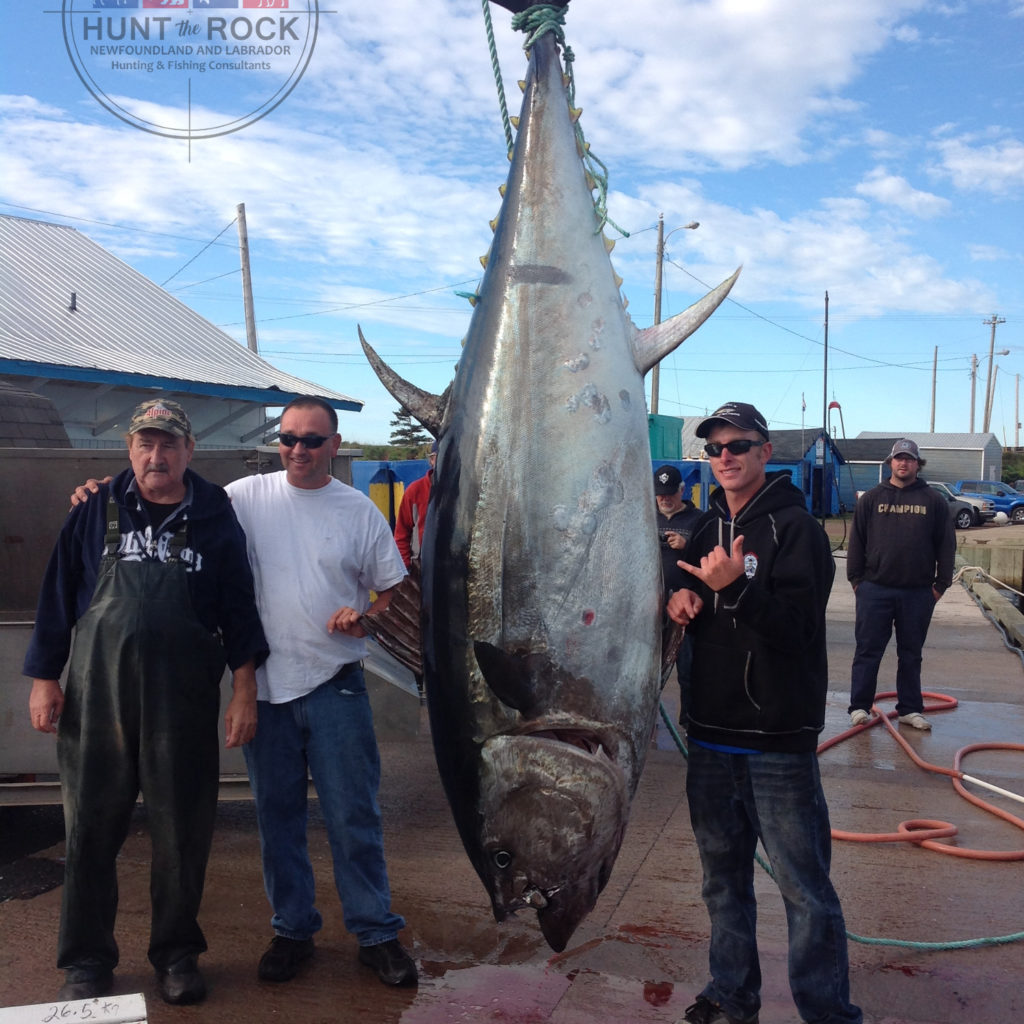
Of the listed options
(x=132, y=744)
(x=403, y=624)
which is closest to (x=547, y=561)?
(x=403, y=624)

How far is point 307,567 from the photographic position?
2799 millimetres

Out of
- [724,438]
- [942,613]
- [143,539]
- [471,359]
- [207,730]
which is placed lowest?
[942,613]

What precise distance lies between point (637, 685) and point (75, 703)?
166 centimetres

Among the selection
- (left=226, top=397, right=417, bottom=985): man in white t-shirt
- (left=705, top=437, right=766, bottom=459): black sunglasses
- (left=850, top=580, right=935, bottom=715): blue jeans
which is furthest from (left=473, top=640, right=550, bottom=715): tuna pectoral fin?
(left=850, top=580, right=935, bottom=715): blue jeans

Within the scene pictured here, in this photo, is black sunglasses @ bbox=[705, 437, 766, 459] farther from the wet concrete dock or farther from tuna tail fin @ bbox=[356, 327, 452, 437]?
the wet concrete dock

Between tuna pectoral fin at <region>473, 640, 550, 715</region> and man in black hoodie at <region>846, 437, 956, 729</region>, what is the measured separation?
156 inches

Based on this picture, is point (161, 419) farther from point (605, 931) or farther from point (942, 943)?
point (942, 943)

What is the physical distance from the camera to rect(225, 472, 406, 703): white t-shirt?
2750mm

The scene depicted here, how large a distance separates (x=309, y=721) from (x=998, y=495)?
3092cm

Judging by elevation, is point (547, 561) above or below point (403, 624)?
above

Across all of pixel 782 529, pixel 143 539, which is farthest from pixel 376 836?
pixel 782 529

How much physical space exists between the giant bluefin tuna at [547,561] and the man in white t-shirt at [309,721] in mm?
724

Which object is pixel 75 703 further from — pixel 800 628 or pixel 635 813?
pixel 635 813

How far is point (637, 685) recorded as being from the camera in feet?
6.15
